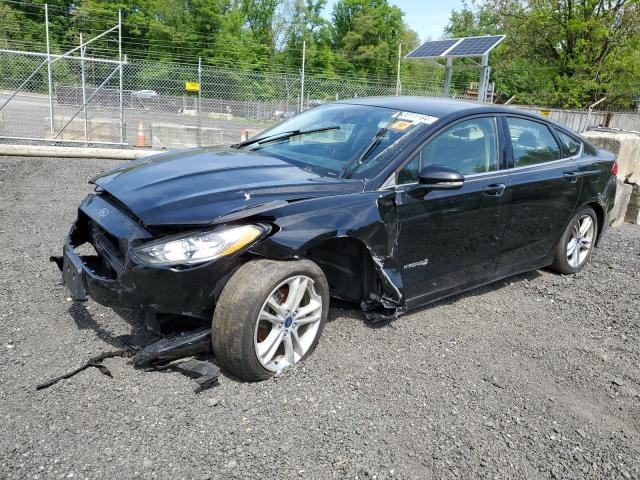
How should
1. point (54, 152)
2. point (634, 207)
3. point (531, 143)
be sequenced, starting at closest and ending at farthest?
point (531, 143) < point (634, 207) < point (54, 152)

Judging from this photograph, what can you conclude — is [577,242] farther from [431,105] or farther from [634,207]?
[634,207]

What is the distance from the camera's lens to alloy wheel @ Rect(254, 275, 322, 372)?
10.2 ft

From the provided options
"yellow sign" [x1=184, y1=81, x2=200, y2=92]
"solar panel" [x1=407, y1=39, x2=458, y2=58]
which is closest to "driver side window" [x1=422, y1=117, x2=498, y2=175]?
"yellow sign" [x1=184, y1=81, x2=200, y2=92]

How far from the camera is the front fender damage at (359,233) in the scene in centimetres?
307

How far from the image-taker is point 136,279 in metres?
2.88

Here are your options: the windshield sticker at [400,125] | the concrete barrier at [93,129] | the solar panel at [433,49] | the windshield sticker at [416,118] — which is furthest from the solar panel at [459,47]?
the windshield sticker at [400,125]

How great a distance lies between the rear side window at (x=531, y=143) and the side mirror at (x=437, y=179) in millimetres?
1103

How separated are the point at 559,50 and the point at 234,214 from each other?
1563 inches

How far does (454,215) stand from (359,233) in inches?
35.6

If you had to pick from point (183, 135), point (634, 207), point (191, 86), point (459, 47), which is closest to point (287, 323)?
point (634, 207)

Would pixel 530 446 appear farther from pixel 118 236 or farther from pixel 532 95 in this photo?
pixel 532 95

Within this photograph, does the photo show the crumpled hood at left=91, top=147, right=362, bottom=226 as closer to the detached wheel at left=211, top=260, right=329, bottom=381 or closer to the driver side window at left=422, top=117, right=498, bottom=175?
the detached wheel at left=211, top=260, right=329, bottom=381

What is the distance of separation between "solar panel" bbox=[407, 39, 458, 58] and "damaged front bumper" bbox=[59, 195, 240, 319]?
1566 centimetres

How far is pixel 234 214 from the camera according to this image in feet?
9.62
